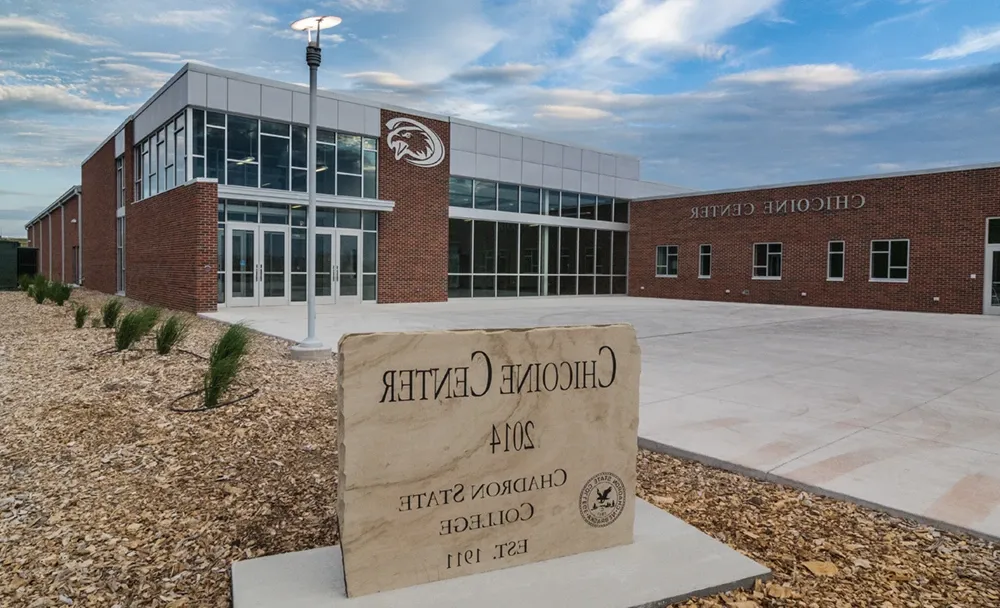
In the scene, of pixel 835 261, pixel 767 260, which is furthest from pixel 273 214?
pixel 835 261

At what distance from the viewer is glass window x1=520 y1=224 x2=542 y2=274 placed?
27234 millimetres

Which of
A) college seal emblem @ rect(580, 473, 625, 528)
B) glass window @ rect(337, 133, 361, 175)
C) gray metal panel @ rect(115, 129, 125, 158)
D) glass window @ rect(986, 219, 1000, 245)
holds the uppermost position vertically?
gray metal panel @ rect(115, 129, 125, 158)

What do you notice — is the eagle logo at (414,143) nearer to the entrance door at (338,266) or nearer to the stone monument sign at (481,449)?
the entrance door at (338,266)

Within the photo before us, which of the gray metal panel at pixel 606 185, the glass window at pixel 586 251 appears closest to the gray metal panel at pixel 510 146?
the gray metal panel at pixel 606 185

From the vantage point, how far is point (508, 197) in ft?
87.0

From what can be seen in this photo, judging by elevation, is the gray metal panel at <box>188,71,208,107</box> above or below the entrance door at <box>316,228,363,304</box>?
above

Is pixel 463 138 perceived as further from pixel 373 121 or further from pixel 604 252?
pixel 604 252

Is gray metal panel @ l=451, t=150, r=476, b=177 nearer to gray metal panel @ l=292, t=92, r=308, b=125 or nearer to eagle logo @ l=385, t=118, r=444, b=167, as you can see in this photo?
eagle logo @ l=385, t=118, r=444, b=167

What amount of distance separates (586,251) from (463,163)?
26.0 feet

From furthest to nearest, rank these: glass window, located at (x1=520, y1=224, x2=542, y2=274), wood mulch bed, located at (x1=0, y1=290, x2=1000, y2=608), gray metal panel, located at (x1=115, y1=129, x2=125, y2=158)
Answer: glass window, located at (x1=520, y1=224, x2=542, y2=274)
gray metal panel, located at (x1=115, y1=129, x2=125, y2=158)
wood mulch bed, located at (x1=0, y1=290, x2=1000, y2=608)

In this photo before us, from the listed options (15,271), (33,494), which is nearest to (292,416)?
(33,494)

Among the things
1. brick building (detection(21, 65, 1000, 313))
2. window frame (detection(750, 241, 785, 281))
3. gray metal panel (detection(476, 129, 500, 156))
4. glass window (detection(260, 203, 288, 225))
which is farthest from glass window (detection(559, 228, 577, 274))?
glass window (detection(260, 203, 288, 225))

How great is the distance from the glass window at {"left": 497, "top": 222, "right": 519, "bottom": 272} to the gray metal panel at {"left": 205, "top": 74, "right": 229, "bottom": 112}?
11.4 metres

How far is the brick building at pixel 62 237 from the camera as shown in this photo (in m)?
33.7
